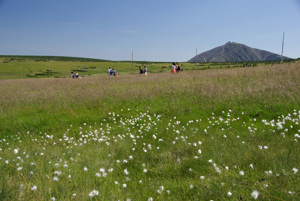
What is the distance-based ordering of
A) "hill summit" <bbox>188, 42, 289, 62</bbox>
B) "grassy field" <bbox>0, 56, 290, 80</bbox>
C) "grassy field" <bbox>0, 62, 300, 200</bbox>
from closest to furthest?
"grassy field" <bbox>0, 62, 300, 200</bbox>
"grassy field" <bbox>0, 56, 290, 80</bbox>
"hill summit" <bbox>188, 42, 289, 62</bbox>

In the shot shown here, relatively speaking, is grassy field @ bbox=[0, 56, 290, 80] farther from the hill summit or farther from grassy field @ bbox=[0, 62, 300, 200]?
grassy field @ bbox=[0, 62, 300, 200]

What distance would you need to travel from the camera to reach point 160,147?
4621 mm

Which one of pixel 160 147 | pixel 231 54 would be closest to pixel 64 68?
pixel 160 147

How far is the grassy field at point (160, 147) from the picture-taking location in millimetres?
2690

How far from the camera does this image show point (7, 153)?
4.70 meters

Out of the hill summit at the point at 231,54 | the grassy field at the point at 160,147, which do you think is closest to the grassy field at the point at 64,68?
the hill summit at the point at 231,54

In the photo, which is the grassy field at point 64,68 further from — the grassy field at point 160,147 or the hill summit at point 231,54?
the grassy field at point 160,147

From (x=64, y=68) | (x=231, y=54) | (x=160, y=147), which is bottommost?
(x=160, y=147)

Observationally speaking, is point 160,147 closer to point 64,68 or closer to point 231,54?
point 64,68

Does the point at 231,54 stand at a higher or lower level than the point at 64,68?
higher

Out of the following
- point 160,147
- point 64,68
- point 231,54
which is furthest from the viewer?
point 231,54

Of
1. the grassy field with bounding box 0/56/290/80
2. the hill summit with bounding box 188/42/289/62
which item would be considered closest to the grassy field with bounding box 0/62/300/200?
the grassy field with bounding box 0/56/290/80

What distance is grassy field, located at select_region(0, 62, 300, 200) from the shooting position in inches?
106

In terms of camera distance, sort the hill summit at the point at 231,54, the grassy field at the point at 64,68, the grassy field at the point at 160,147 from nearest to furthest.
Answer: the grassy field at the point at 160,147 → the grassy field at the point at 64,68 → the hill summit at the point at 231,54
